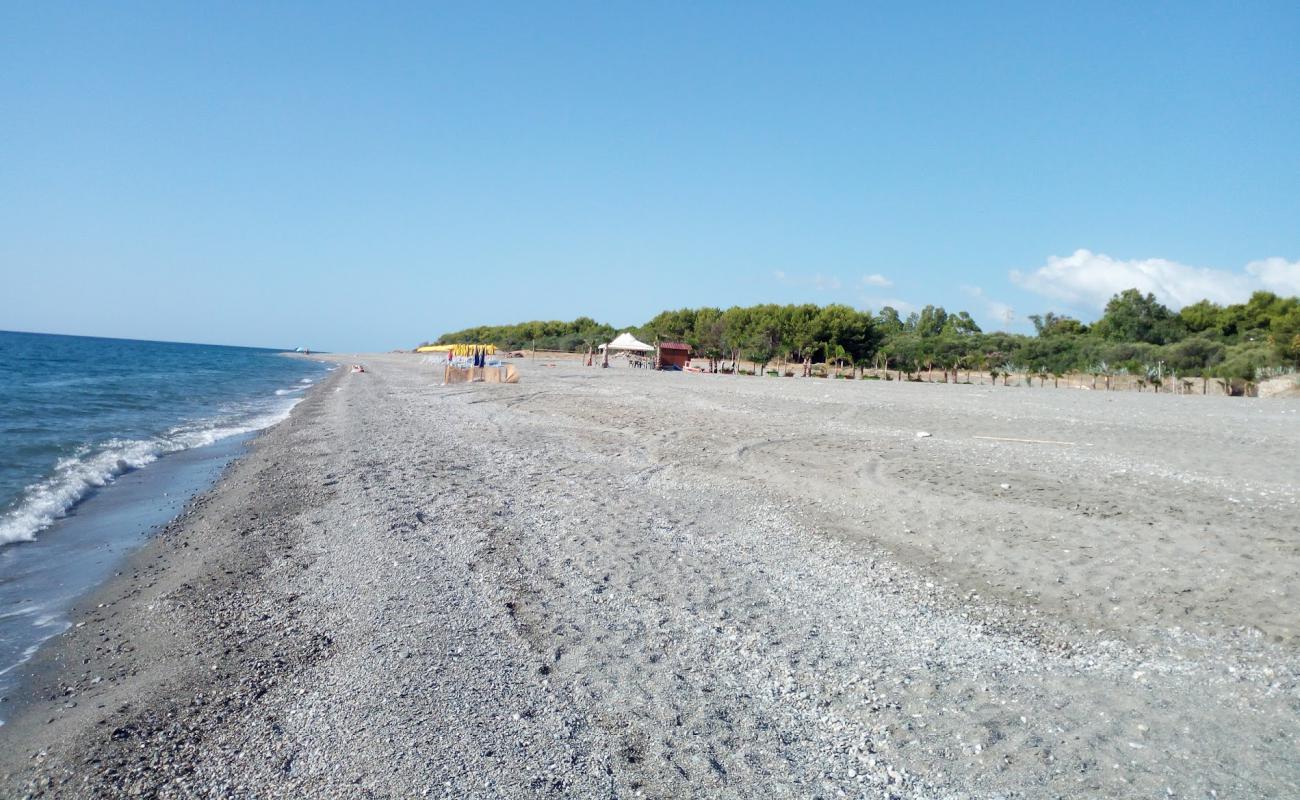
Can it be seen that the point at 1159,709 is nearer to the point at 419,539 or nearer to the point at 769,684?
the point at 769,684

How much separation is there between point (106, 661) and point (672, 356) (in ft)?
133

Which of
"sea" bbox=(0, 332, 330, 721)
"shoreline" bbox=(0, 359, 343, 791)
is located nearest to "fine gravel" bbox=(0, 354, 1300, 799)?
"shoreline" bbox=(0, 359, 343, 791)

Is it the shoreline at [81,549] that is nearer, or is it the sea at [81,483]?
the shoreline at [81,549]

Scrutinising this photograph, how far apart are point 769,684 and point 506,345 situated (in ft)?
293

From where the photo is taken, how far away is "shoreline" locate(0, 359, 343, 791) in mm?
3248

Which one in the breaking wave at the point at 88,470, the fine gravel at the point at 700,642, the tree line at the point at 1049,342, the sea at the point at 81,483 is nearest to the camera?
the fine gravel at the point at 700,642

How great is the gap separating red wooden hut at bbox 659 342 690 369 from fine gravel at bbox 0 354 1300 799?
35.0 meters

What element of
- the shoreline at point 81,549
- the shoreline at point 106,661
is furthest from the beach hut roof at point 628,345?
the shoreline at point 106,661

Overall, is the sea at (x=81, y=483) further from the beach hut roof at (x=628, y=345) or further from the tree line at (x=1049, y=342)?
the tree line at (x=1049, y=342)

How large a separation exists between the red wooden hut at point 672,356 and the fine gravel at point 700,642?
35.0 meters

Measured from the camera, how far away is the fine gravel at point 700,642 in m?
2.82

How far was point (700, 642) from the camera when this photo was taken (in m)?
3.96

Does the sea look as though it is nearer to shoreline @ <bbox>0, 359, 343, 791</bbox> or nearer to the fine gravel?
shoreline @ <bbox>0, 359, 343, 791</bbox>

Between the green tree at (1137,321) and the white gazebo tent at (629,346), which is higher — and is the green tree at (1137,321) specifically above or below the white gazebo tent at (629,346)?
above
